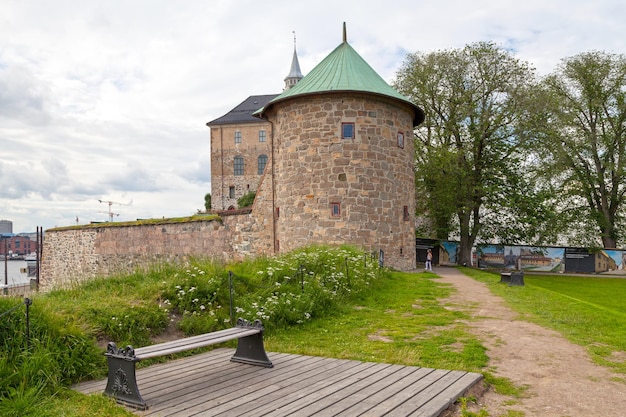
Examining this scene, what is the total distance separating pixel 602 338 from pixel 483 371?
3.04 meters

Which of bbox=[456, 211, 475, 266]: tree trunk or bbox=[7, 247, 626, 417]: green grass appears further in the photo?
Result: bbox=[456, 211, 475, 266]: tree trunk

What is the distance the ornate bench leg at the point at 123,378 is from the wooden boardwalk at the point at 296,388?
0.52 ft

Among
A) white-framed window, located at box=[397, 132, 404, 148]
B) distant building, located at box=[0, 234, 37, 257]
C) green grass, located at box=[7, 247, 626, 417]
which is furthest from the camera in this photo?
distant building, located at box=[0, 234, 37, 257]

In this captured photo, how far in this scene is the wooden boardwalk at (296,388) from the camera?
14.8 ft

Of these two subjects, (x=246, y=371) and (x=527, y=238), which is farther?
(x=527, y=238)

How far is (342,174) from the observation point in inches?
720

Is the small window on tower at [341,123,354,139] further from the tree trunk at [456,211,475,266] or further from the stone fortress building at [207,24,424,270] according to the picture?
the tree trunk at [456,211,475,266]

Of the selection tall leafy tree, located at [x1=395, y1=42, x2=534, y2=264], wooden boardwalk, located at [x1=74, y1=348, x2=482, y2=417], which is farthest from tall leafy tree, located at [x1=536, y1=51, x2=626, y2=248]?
wooden boardwalk, located at [x1=74, y1=348, x2=482, y2=417]

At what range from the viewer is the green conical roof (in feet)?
60.5

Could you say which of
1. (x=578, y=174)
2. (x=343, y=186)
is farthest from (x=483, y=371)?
(x=578, y=174)

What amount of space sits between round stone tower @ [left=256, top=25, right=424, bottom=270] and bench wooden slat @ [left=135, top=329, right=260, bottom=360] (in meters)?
12.4

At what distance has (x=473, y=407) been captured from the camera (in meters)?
4.87

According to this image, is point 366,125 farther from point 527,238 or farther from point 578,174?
point 578,174

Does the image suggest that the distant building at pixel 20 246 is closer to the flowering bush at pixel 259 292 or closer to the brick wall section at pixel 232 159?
the brick wall section at pixel 232 159
